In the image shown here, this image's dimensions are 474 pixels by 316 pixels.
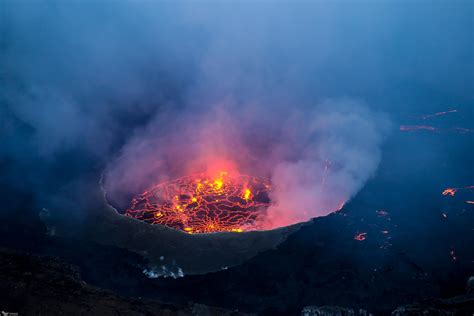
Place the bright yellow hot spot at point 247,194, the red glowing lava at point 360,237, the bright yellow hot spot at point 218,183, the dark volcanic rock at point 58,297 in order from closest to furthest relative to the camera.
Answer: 1. the dark volcanic rock at point 58,297
2. the red glowing lava at point 360,237
3. the bright yellow hot spot at point 247,194
4. the bright yellow hot spot at point 218,183

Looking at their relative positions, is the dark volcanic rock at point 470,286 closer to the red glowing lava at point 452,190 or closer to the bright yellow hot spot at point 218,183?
the red glowing lava at point 452,190

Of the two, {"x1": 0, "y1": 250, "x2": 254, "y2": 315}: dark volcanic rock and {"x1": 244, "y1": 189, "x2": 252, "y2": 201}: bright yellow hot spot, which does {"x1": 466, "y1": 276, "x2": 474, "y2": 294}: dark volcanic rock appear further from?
{"x1": 244, "y1": 189, "x2": 252, "y2": 201}: bright yellow hot spot

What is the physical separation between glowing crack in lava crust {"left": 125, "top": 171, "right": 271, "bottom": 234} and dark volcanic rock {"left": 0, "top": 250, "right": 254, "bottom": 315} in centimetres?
599

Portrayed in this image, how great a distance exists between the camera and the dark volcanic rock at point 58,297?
1379cm

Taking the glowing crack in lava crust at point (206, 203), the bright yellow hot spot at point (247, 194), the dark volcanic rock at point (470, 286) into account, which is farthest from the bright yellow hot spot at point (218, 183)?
the dark volcanic rock at point (470, 286)

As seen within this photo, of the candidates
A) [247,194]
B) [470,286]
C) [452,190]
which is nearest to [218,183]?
[247,194]

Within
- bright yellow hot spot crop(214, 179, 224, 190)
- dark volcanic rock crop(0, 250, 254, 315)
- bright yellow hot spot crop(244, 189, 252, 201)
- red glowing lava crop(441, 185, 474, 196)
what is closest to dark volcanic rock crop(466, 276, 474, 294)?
red glowing lava crop(441, 185, 474, 196)

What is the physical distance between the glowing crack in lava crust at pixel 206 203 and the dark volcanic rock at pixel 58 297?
19.7 ft

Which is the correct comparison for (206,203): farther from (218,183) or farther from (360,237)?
(360,237)

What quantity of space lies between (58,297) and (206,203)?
33.6ft

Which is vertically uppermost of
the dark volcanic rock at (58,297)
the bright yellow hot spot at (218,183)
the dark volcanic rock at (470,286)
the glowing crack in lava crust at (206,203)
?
the bright yellow hot spot at (218,183)

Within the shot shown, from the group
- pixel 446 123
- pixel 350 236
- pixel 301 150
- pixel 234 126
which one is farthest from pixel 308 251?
pixel 446 123

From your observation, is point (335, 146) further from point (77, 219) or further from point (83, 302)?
point (83, 302)

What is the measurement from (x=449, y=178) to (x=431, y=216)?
13.9ft
